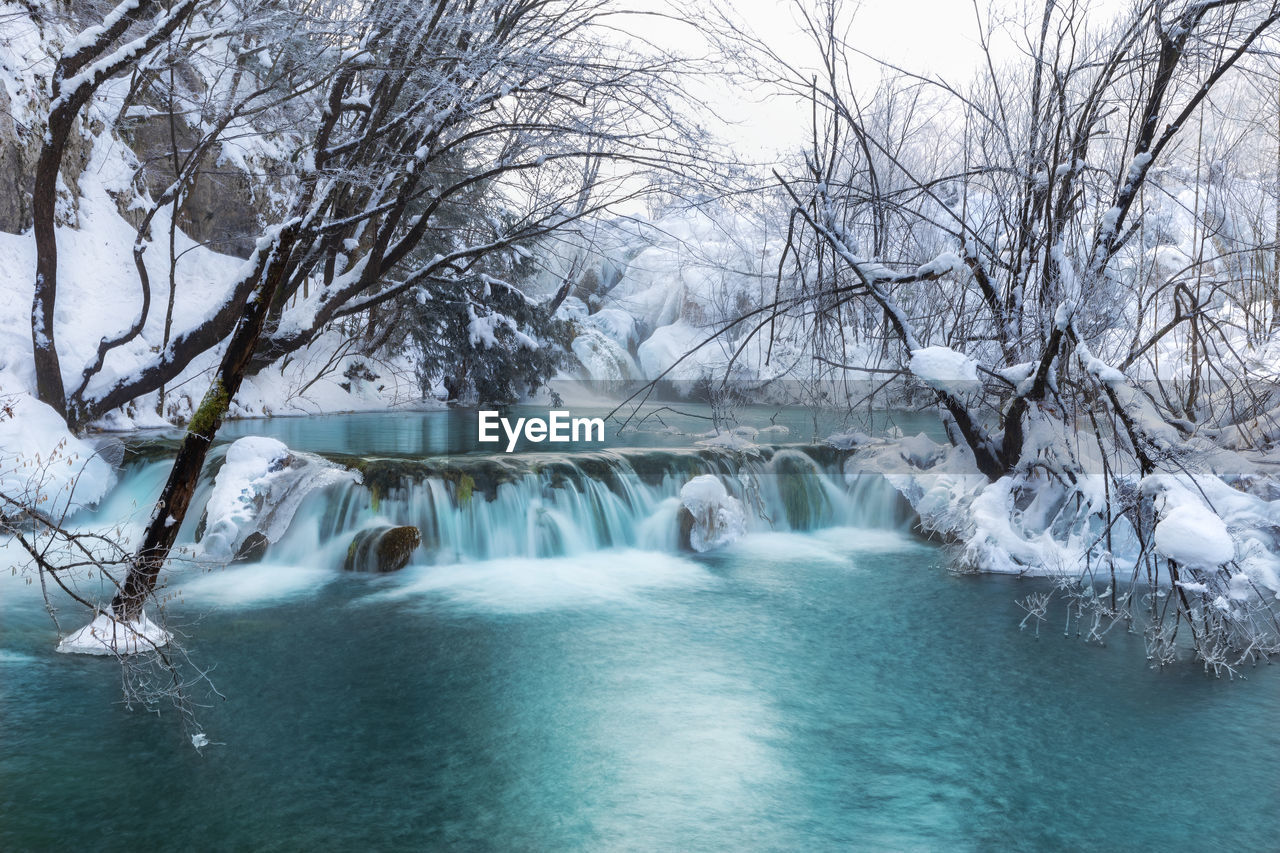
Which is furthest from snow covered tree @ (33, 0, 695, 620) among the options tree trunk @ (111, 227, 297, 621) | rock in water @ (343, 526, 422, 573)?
rock in water @ (343, 526, 422, 573)

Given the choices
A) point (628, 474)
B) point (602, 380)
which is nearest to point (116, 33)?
point (628, 474)

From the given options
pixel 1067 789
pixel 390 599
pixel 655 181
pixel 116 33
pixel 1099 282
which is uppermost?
pixel 116 33

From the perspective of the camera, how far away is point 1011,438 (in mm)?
7676

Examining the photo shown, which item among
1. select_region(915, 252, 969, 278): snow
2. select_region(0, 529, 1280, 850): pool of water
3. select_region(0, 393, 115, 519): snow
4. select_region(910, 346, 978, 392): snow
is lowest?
select_region(0, 529, 1280, 850): pool of water

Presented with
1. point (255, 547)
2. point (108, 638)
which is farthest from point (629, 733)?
point (255, 547)

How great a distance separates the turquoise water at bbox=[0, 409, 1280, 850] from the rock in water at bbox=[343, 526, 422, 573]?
0.64m

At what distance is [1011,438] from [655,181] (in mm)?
3963

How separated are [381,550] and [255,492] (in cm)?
125

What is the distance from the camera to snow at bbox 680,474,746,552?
8.51 m

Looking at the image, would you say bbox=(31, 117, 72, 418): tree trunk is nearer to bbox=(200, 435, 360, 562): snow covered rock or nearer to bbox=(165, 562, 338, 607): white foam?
bbox=(200, 435, 360, 562): snow covered rock

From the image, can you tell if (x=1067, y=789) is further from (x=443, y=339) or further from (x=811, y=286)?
(x=443, y=339)

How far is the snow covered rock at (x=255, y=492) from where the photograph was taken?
24.2ft

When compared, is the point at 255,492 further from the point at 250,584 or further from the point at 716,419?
the point at 716,419

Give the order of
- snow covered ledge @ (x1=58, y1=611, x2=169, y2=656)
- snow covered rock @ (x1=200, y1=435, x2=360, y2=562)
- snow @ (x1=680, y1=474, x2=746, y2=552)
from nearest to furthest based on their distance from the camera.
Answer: snow covered ledge @ (x1=58, y1=611, x2=169, y2=656) < snow covered rock @ (x1=200, y1=435, x2=360, y2=562) < snow @ (x1=680, y1=474, x2=746, y2=552)
